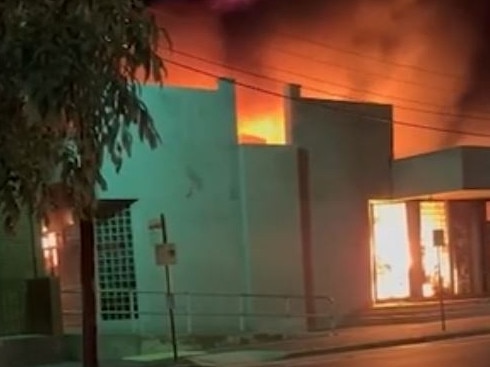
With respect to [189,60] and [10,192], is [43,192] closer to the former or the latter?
[10,192]

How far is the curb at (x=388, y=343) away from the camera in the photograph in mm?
19000

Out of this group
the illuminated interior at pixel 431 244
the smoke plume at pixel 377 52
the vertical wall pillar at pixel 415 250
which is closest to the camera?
the vertical wall pillar at pixel 415 250

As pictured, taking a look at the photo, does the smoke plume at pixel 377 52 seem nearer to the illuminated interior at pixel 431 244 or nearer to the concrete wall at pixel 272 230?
the illuminated interior at pixel 431 244

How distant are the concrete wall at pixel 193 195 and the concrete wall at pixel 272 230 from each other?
30 cm

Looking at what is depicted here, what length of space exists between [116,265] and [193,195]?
2565mm

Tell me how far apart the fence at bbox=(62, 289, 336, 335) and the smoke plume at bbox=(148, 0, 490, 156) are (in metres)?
7.82

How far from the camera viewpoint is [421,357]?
1638 cm

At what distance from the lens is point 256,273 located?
79.5 ft

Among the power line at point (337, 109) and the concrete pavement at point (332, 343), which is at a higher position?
Answer: the power line at point (337, 109)

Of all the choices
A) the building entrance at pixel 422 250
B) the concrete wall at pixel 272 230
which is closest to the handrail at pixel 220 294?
the concrete wall at pixel 272 230

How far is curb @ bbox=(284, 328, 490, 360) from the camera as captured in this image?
19000 mm

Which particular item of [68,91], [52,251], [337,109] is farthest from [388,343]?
[68,91]

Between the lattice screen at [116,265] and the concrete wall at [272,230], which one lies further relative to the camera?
the lattice screen at [116,265]

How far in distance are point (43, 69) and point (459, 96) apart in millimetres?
30395
